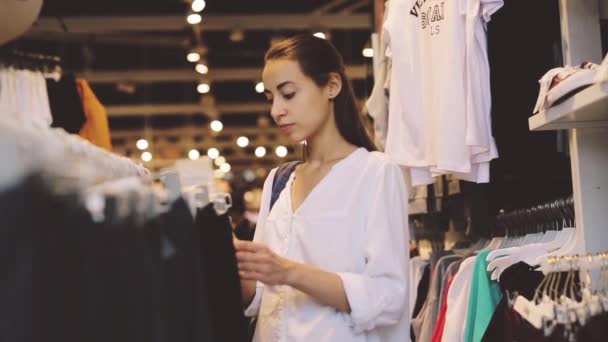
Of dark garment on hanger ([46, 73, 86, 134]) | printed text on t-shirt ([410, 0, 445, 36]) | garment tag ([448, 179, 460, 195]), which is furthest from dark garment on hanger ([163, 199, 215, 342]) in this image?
dark garment on hanger ([46, 73, 86, 134])

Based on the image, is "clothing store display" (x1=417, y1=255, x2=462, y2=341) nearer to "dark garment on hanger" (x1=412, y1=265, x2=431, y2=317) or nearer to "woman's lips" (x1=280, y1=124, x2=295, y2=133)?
"dark garment on hanger" (x1=412, y1=265, x2=431, y2=317)

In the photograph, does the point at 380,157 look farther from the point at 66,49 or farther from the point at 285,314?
the point at 66,49

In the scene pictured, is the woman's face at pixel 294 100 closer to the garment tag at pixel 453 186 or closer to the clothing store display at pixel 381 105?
the garment tag at pixel 453 186

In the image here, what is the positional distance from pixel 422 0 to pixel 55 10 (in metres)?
5.13

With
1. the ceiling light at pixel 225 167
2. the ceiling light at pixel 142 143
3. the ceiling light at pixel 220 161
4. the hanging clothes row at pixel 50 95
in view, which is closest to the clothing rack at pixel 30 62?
the hanging clothes row at pixel 50 95

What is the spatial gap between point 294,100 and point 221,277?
744mm

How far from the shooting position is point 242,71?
975 centimetres

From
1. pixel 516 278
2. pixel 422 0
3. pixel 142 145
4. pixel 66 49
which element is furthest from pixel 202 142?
pixel 516 278

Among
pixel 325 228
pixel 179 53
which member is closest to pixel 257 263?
pixel 325 228

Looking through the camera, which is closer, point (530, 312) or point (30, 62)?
point (530, 312)

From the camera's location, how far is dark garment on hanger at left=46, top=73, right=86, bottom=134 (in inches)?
155

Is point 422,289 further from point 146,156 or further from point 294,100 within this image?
point 146,156

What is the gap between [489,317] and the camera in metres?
2.23

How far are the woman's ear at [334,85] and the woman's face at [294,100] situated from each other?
3 centimetres
